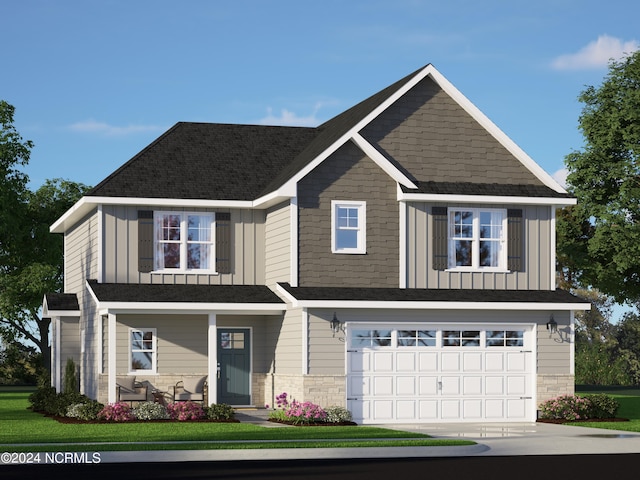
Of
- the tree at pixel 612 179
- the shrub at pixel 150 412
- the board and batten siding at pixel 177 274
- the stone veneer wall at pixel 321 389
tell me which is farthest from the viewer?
the tree at pixel 612 179

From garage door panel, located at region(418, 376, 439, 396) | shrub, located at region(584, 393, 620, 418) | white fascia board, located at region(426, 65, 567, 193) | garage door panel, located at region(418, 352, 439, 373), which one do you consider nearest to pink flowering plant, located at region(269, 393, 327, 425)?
garage door panel, located at region(418, 376, 439, 396)

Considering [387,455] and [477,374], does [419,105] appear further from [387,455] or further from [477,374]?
[387,455]

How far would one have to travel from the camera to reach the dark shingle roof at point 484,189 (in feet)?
105

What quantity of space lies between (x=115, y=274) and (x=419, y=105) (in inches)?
386

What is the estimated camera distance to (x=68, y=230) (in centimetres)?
4172

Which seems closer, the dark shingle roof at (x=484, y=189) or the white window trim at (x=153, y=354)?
the dark shingle roof at (x=484, y=189)

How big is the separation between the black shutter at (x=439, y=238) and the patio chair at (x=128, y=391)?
8.70 m

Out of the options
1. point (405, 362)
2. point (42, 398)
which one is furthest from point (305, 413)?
point (42, 398)

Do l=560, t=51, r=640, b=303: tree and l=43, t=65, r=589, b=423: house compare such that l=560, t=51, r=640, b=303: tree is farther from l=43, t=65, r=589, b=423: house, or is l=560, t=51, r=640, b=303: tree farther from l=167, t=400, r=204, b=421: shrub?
l=167, t=400, r=204, b=421: shrub

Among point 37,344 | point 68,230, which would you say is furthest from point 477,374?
Result: point 37,344

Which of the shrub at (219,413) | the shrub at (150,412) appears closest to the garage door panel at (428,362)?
the shrub at (219,413)

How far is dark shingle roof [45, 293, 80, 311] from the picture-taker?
3774 cm

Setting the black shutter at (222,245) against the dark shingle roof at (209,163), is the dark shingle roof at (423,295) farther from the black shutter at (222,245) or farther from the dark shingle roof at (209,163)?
the dark shingle roof at (209,163)

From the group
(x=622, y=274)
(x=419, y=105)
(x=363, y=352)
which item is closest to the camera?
(x=363, y=352)
